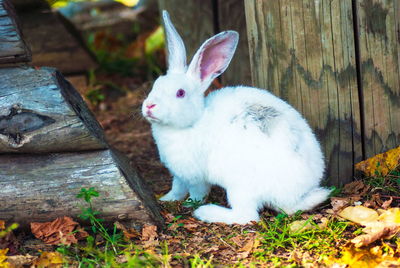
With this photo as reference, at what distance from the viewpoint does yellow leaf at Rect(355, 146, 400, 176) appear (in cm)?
421

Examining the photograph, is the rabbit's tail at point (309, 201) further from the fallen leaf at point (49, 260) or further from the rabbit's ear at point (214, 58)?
the fallen leaf at point (49, 260)

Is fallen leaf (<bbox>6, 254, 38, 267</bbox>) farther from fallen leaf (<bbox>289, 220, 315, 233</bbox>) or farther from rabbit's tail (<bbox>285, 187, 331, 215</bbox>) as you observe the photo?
rabbit's tail (<bbox>285, 187, 331, 215</bbox>)

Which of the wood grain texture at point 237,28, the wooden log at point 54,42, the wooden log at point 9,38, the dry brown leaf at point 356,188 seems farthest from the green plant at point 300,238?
the wooden log at point 54,42

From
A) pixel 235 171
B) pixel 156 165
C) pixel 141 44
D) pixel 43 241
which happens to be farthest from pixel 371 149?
pixel 141 44

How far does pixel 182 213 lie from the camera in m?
4.09

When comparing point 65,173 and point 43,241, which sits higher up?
point 65,173

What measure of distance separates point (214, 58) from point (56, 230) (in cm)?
161

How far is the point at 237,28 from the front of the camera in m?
5.98

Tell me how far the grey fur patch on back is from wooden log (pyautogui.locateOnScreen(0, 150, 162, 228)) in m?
0.88

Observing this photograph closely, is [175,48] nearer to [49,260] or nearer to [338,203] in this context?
[338,203]

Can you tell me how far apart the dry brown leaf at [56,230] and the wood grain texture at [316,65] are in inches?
68.8

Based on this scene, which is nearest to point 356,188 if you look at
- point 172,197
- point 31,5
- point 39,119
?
point 172,197

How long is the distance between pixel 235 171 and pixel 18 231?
145 centimetres

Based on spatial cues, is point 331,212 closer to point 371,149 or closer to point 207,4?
point 371,149
